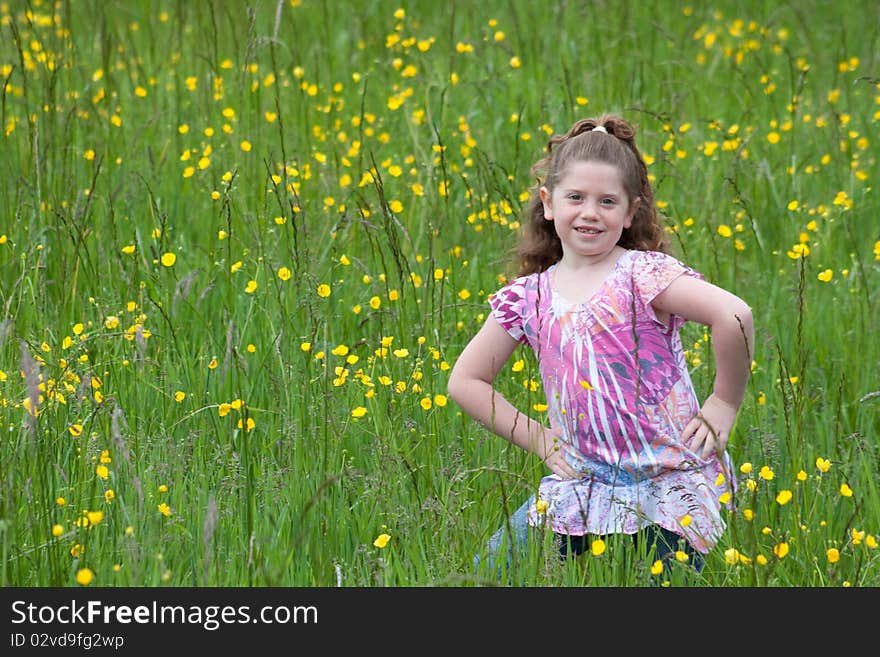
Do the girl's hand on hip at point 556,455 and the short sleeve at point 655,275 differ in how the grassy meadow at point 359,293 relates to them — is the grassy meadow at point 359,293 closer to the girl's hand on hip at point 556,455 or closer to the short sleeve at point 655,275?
the girl's hand on hip at point 556,455

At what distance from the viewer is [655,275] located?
2.95 m

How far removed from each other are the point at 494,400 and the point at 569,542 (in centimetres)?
39

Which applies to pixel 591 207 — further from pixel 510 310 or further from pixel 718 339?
pixel 718 339

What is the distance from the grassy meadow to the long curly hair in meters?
0.29

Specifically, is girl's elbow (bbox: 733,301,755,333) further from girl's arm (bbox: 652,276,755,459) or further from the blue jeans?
the blue jeans

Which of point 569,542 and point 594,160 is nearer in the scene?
point 569,542

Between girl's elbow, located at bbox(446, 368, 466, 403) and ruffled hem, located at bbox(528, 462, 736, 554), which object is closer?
ruffled hem, located at bbox(528, 462, 736, 554)

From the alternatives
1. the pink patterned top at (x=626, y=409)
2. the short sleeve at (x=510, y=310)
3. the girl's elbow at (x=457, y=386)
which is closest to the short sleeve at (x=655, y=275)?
the pink patterned top at (x=626, y=409)

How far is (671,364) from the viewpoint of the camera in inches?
119

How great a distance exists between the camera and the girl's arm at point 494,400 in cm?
303

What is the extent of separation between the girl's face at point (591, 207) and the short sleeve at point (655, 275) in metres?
0.09

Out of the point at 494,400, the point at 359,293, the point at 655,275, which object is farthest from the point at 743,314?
the point at 359,293

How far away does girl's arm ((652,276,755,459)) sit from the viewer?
2857 millimetres

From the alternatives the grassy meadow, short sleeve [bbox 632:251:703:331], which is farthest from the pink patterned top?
the grassy meadow
